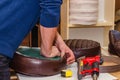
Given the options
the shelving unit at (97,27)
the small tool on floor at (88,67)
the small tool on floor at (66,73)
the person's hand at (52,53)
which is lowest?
the small tool on floor at (66,73)

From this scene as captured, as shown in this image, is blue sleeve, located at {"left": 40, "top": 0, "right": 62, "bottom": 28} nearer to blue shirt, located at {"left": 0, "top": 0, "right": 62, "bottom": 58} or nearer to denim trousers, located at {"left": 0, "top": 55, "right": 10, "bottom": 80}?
blue shirt, located at {"left": 0, "top": 0, "right": 62, "bottom": 58}

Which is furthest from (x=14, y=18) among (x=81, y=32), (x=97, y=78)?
(x=81, y=32)

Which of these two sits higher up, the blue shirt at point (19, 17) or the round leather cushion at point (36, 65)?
the blue shirt at point (19, 17)

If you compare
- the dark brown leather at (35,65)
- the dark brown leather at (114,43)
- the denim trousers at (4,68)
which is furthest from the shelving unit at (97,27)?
the denim trousers at (4,68)

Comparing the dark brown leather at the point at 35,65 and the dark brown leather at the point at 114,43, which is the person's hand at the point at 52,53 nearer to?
the dark brown leather at the point at 35,65

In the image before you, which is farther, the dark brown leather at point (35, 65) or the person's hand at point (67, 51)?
the person's hand at point (67, 51)

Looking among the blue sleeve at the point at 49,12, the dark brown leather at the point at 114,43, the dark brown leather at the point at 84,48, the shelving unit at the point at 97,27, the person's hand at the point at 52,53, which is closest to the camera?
the blue sleeve at the point at 49,12

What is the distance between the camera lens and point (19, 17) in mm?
994

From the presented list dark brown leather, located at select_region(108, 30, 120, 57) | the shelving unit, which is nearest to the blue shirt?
dark brown leather, located at select_region(108, 30, 120, 57)

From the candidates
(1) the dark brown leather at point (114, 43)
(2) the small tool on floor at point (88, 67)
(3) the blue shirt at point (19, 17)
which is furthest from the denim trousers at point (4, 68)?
(1) the dark brown leather at point (114, 43)

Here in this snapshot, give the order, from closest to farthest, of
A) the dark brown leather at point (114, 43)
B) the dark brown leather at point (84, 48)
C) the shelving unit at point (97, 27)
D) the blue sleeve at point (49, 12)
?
the blue sleeve at point (49, 12)
the dark brown leather at point (84, 48)
the dark brown leather at point (114, 43)
the shelving unit at point (97, 27)

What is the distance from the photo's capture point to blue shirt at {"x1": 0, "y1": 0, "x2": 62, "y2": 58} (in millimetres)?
A: 974

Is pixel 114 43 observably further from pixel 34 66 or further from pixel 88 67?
pixel 34 66

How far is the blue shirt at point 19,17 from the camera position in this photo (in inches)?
38.4
